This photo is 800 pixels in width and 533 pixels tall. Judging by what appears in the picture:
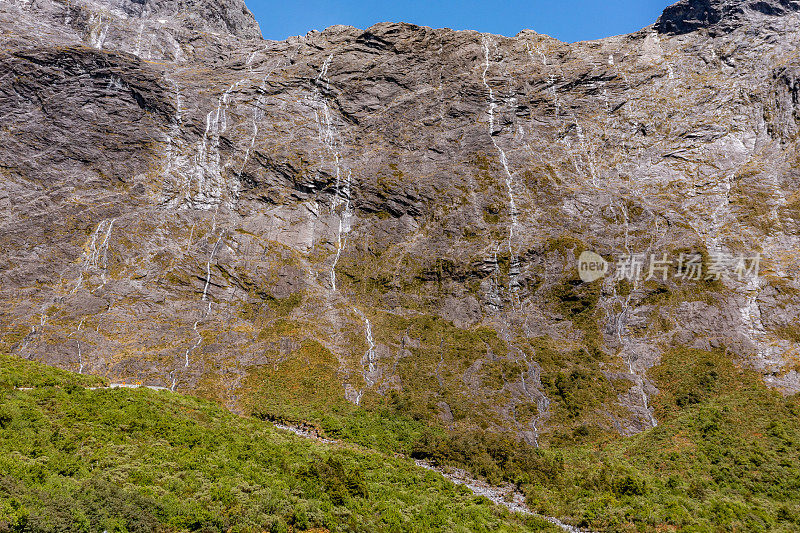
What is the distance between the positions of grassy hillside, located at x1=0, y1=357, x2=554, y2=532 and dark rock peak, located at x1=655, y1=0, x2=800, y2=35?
80.6 metres

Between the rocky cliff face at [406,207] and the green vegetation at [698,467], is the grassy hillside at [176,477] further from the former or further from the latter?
the rocky cliff face at [406,207]

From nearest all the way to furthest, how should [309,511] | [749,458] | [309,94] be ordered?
[309,511], [749,458], [309,94]

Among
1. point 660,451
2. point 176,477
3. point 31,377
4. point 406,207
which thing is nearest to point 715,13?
point 406,207

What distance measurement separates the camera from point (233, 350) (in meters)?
40.2

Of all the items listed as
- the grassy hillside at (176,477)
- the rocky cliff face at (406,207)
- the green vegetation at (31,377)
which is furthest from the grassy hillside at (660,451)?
the green vegetation at (31,377)

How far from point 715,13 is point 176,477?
9252 centimetres

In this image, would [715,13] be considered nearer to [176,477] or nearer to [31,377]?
[176,477]

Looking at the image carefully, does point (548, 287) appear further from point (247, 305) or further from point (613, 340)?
point (247, 305)

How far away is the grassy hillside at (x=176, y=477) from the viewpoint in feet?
40.7

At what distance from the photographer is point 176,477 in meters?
15.6

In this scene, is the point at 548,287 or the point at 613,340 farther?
the point at 548,287

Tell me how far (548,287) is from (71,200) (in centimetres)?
5583

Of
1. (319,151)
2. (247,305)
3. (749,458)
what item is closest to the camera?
(749,458)

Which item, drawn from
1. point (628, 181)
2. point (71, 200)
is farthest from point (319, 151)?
point (628, 181)
